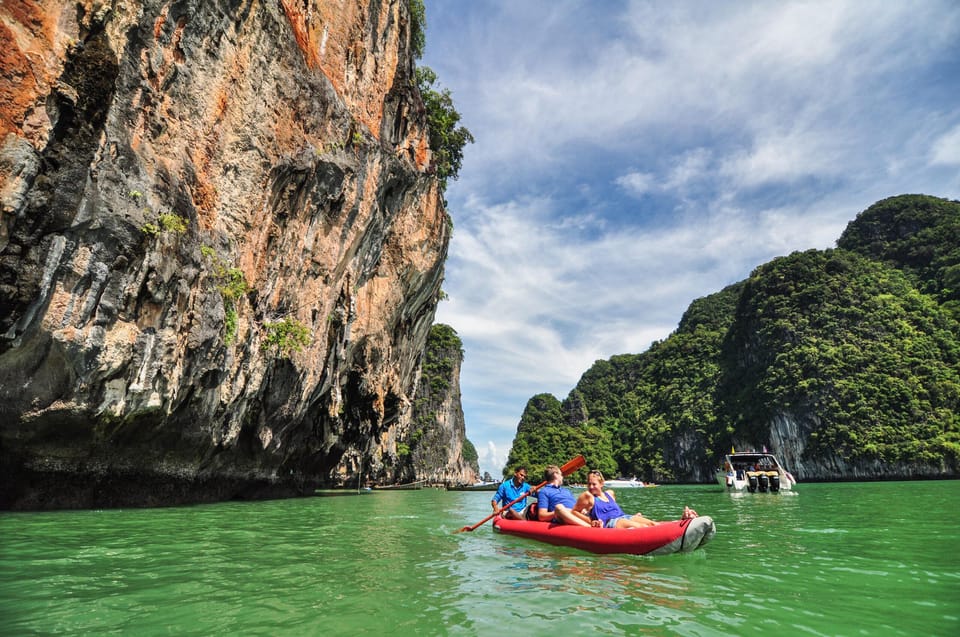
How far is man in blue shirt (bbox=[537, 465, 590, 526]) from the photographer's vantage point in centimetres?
786

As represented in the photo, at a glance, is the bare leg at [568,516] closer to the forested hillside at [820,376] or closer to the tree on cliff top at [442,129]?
the tree on cliff top at [442,129]

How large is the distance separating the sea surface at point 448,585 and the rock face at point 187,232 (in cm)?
308

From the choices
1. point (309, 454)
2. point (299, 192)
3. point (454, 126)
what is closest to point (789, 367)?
point (454, 126)

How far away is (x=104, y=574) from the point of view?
4.97m

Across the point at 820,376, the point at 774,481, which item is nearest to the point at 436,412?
the point at 774,481

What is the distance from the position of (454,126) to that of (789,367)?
50.6m

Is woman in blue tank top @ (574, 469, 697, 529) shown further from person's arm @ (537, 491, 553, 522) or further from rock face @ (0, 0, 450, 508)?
rock face @ (0, 0, 450, 508)

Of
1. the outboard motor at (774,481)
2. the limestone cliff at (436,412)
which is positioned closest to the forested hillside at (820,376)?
the limestone cliff at (436,412)

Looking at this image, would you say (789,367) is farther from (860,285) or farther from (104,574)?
(104,574)

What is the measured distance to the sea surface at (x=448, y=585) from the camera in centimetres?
363

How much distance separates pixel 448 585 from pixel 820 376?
6186 centimetres

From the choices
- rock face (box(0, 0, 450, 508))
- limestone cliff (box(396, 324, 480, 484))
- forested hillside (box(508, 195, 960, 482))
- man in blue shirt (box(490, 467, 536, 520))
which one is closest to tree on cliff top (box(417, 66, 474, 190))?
rock face (box(0, 0, 450, 508))

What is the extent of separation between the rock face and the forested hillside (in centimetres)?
5063

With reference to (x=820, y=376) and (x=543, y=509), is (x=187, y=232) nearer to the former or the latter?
(x=543, y=509)
